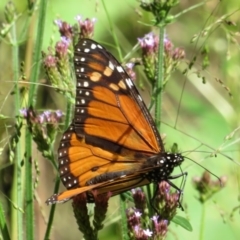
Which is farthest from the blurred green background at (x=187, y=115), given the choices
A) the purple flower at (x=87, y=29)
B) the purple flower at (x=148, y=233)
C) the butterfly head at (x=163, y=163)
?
the purple flower at (x=148, y=233)

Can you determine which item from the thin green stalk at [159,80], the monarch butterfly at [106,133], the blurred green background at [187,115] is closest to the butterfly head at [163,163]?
the monarch butterfly at [106,133]

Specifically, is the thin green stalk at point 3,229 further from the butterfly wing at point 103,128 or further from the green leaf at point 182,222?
the green leaf at point 182,222

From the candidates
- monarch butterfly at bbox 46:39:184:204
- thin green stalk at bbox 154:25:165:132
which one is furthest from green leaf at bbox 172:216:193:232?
thin green stalk at bbox 154:25:165:132

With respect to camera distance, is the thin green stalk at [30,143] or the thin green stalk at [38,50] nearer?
the thin green stalk at [30,143]

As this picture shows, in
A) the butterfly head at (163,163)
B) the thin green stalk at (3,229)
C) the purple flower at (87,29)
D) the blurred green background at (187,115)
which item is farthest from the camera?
the blurred green background at (187,115)

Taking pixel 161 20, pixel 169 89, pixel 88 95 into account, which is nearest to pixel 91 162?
pixel 88 95

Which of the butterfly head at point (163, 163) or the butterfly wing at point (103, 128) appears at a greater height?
the butterfly wing at point (103, 128)

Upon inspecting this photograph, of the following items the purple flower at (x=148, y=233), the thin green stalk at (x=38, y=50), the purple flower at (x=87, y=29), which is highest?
the purple flower at (x=87, y=29)

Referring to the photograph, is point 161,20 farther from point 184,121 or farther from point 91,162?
point 184,121

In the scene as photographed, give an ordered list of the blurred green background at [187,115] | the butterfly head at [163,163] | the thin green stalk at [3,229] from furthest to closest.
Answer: the blurred green background at [187,115]
the butterfly head at [163,163]
the thin green stalk at [3,229]
